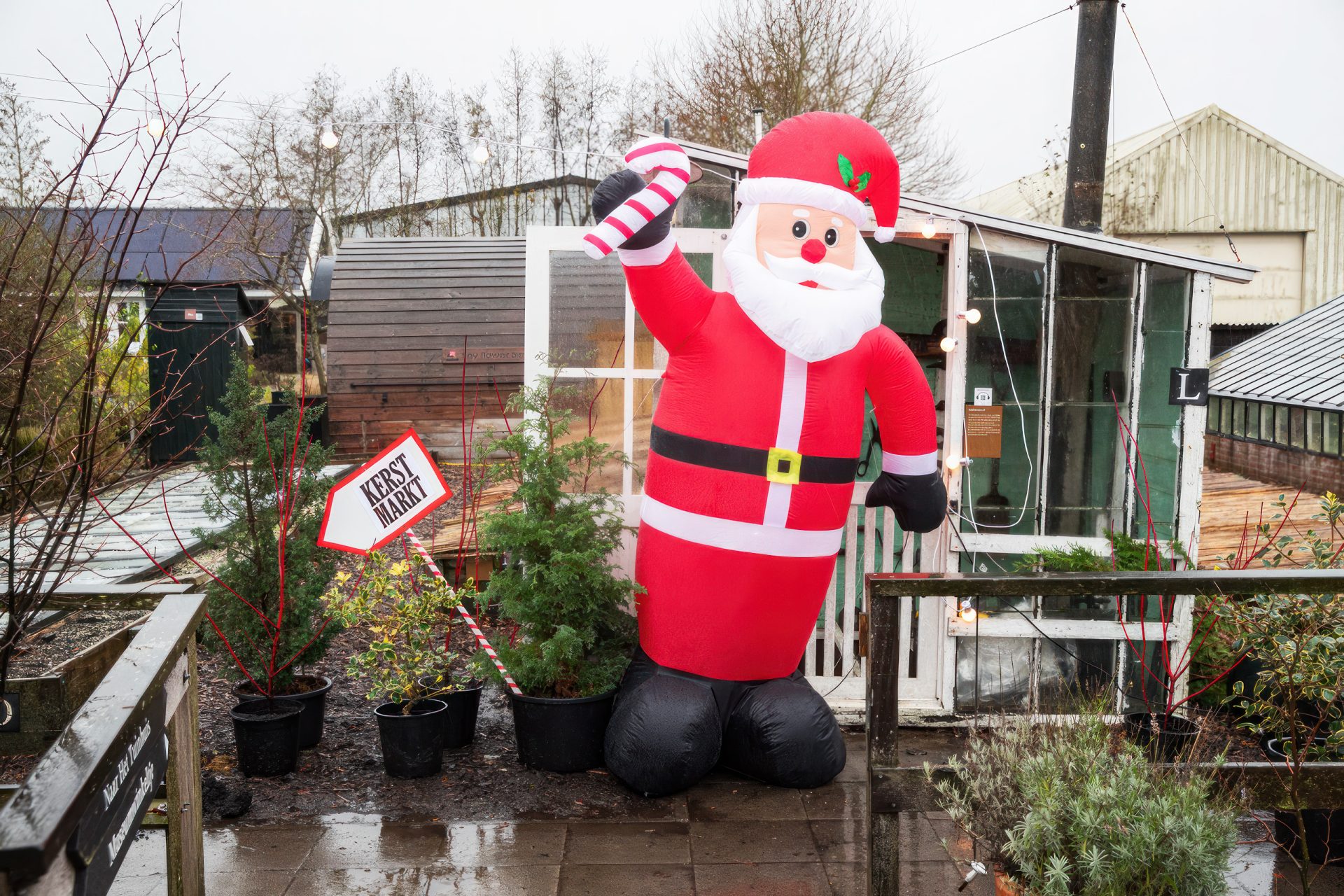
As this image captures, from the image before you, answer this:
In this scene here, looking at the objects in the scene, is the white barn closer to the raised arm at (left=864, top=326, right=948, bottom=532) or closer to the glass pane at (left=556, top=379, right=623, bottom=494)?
the glass pane at (left=556, top=379, right=623, bottom=494)

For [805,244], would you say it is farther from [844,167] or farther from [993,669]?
[993,669]

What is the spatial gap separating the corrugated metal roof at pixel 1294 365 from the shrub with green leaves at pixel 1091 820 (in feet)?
25.8

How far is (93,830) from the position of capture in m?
1.56

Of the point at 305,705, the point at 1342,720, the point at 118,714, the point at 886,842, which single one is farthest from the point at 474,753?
the point at 1342,720

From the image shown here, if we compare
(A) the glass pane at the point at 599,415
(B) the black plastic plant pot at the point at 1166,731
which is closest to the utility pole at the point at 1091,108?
(B) the black plastic plant pot at the point at 1166,731

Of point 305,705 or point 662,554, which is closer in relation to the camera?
point 662,554

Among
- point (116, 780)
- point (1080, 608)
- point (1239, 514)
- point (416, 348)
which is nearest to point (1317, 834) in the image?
point (1080, 608)

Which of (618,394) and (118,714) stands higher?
(618,394)

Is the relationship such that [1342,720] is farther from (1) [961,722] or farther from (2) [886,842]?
(1) [961,722]

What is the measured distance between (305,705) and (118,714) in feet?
9.51

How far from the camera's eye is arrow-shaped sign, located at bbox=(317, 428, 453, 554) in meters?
4.38

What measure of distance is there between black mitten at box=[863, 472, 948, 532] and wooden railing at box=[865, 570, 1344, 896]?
140cm

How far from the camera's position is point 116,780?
167cm

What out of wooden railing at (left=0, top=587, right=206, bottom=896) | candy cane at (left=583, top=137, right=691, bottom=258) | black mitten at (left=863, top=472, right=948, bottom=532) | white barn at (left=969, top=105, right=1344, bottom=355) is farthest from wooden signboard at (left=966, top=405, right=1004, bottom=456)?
white barn at (left=969, top=105, right=1344, bottom=355)
